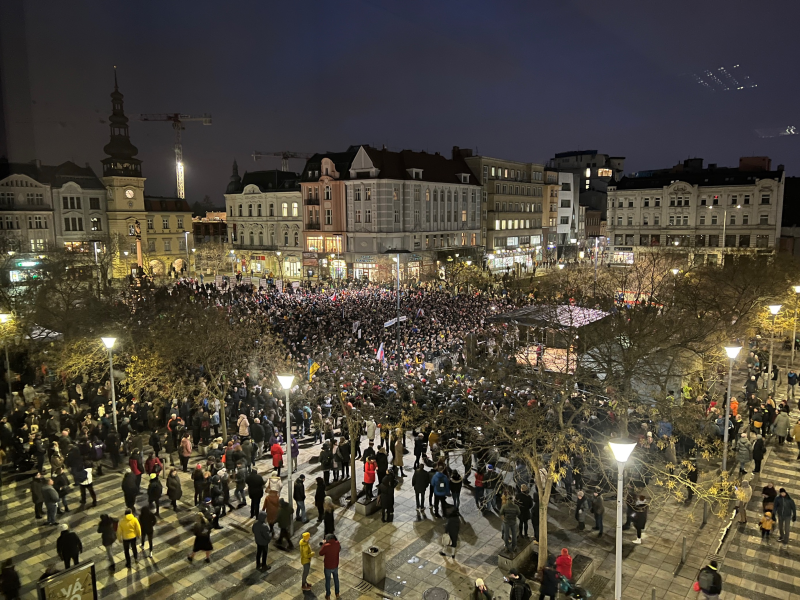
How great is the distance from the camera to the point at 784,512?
1255cm

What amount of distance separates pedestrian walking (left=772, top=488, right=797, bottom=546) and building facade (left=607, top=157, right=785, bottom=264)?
55118 millimetres

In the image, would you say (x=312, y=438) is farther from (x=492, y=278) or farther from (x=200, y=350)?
(x=492, y=278)

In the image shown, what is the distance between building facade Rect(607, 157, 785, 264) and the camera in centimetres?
6438

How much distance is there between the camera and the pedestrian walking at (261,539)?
11.0 m

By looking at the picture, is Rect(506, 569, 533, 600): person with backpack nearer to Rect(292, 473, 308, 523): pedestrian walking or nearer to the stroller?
the stroller

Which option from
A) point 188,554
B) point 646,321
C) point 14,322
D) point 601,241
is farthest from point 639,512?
point 601,241

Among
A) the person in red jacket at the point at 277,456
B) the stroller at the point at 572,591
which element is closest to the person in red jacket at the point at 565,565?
the stroller at the point at 572,591

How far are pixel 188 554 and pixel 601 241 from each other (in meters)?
80.7

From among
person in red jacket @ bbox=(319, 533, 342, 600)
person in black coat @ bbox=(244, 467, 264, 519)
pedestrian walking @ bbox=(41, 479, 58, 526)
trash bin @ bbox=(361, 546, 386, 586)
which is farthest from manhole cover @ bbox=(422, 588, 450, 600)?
pedestrian walking @ bbox=(41, 479, 58, 526)

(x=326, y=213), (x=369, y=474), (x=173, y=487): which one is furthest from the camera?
(x=326, y=213)

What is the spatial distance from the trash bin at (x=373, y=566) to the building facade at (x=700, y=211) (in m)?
61.6

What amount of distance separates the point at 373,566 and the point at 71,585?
6.01 metres

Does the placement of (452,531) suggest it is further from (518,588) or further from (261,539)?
(261,539)

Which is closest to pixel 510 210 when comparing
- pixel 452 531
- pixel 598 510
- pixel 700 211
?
pixel 700 211
